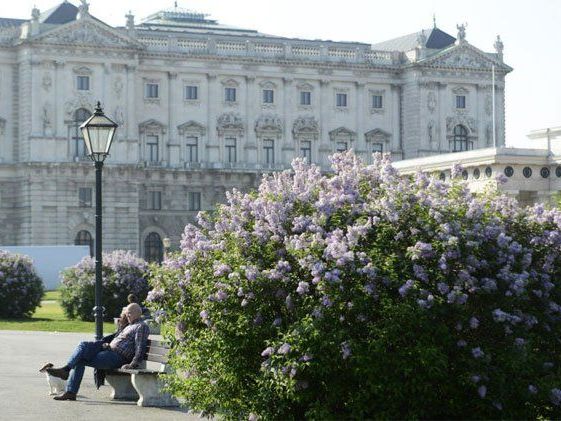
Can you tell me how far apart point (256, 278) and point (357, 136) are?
9036 cm

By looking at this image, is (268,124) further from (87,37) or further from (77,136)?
(87,37)

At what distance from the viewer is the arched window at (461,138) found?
361 ft

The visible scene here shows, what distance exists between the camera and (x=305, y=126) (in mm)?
107188

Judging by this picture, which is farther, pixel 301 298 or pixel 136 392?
pixel 136 392

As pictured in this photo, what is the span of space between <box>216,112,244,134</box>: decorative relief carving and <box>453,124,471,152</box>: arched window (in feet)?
55.8

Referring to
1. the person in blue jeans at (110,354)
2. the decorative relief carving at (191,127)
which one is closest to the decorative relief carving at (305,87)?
the decorative relief carving at (191,127)

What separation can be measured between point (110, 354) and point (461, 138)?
87608 mm

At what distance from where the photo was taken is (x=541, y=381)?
18.5 metres

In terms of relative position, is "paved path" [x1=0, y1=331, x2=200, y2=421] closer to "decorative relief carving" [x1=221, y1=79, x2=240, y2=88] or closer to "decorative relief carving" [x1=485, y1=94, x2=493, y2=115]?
"decorative relief carving" [x1=221, y1=79, x2=240, y2=88]

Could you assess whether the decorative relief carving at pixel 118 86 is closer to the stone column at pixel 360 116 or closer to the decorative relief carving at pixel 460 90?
the stone column at pixel 360 116

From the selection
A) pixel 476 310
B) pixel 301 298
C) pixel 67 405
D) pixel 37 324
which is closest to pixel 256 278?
pixel 301 298

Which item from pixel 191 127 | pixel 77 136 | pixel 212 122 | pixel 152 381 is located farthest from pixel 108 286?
pixel 212 122

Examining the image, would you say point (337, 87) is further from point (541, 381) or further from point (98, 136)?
point (541, 381)

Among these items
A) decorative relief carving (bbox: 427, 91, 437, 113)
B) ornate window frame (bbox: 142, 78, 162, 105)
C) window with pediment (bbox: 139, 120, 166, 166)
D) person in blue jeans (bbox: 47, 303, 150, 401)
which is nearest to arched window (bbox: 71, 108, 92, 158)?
window with pediment (bbox: 139, 120, 166, 166)
